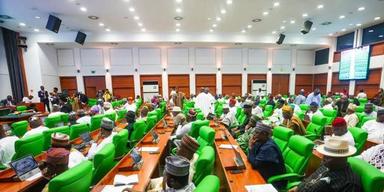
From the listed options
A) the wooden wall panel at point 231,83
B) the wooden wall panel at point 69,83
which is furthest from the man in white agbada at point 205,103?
the wooden wall panel at point 69,83

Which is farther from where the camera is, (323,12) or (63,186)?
(323,12)

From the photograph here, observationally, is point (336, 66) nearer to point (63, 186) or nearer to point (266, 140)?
point (266, 140)

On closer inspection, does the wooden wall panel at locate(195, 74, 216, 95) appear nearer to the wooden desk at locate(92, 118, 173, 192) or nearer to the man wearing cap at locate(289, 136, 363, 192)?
the wooden desk at locate(92, 118, 173, 192)

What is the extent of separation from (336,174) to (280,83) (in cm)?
1417

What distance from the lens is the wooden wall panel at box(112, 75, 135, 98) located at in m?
13.6

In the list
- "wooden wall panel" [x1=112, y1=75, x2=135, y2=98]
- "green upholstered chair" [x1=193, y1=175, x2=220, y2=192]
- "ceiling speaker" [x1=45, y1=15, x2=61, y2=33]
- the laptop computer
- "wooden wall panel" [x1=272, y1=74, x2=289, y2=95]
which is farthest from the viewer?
"wooden wall panel" [x1=272, y1=74, x2=289, y2=95]

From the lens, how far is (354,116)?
4414 mm

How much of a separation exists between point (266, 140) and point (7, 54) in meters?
13.7

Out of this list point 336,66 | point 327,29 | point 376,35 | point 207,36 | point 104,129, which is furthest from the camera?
point 336,66

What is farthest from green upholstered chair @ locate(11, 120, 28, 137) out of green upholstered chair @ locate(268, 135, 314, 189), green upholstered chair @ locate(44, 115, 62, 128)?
green upholstered chair @ locate(268, 135, 314, 189)

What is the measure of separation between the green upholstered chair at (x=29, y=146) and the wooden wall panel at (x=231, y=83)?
40.0 feet

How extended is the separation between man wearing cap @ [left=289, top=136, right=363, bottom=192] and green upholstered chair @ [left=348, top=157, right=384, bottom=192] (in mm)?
48

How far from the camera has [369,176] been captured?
151 centimetres


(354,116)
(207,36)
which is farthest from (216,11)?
(354,116)
